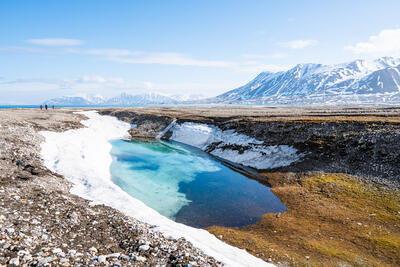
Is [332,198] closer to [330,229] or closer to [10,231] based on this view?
[330,229]

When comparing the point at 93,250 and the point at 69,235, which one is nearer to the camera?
the point at 93,250

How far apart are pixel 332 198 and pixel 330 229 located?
22.2 feet

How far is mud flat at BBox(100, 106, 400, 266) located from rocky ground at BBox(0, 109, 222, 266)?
6.72 meters

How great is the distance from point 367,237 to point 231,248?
36.5 ft

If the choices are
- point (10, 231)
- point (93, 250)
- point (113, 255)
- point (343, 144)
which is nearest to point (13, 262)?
point (10, 231)

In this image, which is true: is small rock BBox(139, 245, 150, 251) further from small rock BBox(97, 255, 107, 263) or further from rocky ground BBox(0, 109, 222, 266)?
small rock BBox(97, 255, 107, 263)

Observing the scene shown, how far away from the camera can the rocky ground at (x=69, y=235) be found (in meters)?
9.89

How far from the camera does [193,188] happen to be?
29359 mm

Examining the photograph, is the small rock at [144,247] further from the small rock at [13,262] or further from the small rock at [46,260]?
the small rock at [13,262]

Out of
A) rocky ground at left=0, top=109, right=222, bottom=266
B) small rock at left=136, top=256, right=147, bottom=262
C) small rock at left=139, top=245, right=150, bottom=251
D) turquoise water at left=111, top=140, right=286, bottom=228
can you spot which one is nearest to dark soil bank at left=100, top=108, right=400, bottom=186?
turquoise water at left=111, top=140, right=286, bottom=228

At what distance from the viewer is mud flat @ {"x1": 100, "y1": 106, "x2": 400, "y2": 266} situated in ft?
49.1

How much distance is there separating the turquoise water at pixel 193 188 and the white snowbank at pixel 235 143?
4567mm

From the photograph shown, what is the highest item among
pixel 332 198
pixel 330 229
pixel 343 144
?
pixel 343 144

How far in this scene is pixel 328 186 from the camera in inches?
1029
